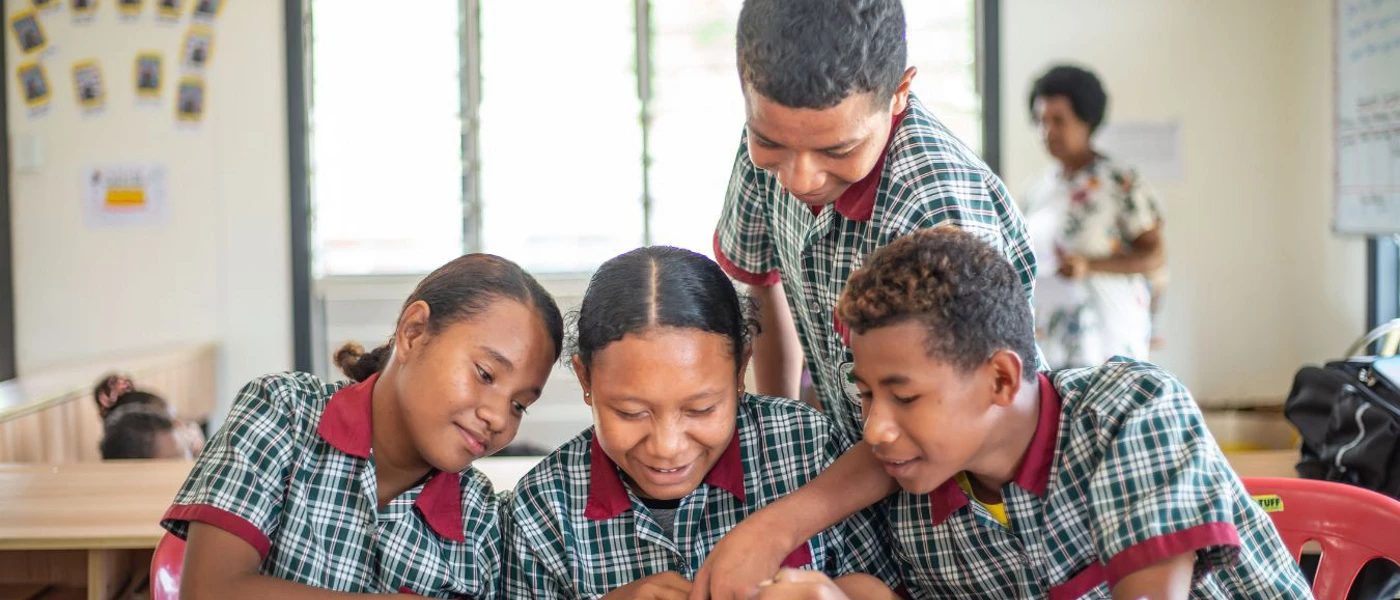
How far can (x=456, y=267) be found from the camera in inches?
58.2

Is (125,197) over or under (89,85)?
under

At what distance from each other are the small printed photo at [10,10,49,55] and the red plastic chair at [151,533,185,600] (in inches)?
147

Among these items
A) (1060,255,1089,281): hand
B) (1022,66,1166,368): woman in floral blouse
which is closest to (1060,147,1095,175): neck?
(1022,66,1166,368): woman in floral blouse

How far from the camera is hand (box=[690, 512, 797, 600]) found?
1194 mm

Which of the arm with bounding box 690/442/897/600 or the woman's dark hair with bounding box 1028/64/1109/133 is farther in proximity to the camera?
the woman's dark hair with bounding box 1028/64/1109/133

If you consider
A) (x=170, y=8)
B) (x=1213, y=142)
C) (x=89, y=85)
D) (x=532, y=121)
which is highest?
(x=170, y=8)

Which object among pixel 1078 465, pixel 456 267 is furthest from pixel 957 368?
pixel 456 267

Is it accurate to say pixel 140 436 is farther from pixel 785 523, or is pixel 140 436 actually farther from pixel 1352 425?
pixel 1352 425

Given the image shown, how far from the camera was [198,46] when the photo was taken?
15.0 ft

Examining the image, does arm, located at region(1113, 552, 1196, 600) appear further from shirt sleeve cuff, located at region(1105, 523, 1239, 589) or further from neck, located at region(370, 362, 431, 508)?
neck, located at region(370, 362, 431, 508)

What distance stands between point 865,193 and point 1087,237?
2.28 metres

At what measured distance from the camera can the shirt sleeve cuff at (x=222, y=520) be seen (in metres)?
1.32

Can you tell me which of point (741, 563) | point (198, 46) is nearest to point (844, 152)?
point (741, 563)

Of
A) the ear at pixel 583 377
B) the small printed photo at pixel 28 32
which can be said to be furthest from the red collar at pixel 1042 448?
the small printed photo at pixel 28 32
